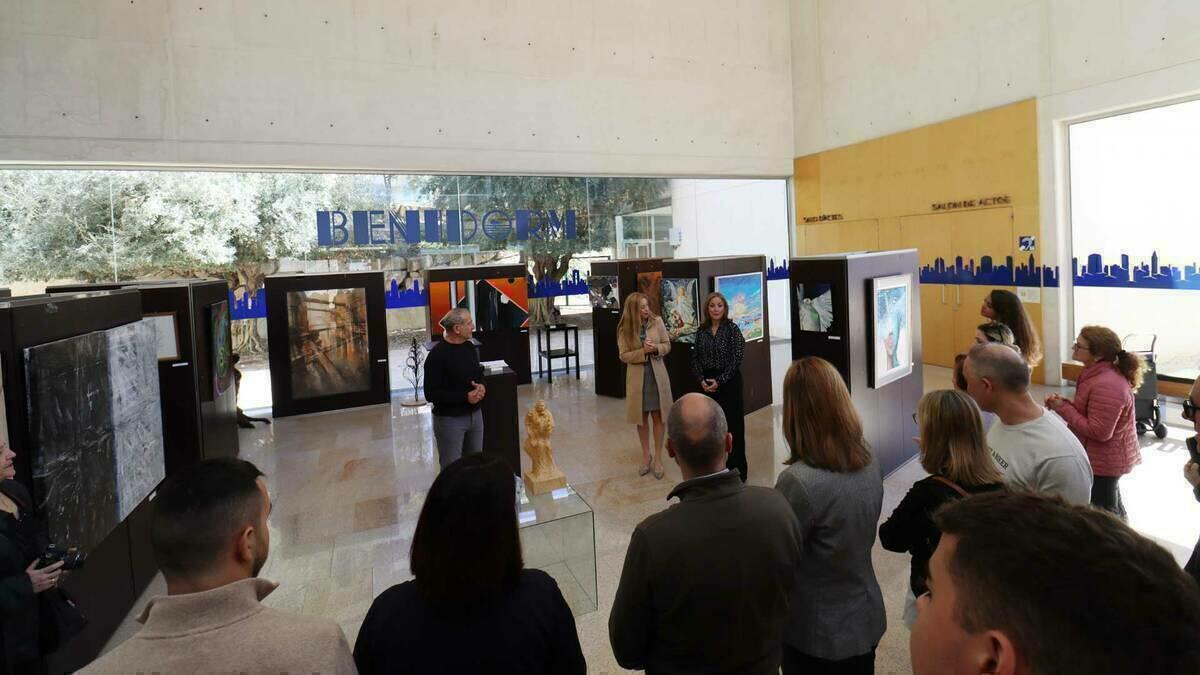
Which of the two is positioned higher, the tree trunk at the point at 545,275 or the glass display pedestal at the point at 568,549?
the tree trunk at the point at 545,275

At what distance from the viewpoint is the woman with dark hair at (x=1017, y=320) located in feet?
17.4

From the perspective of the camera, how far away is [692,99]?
1395cm

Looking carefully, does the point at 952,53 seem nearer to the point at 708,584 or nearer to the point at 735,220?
the point at 735,220

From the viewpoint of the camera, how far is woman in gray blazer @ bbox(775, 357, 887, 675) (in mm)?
2291

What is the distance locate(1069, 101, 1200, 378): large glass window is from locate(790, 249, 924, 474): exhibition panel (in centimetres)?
469

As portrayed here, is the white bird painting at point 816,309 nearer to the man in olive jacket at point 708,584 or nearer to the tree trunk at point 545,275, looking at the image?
the man in olive jacket at point 708,584

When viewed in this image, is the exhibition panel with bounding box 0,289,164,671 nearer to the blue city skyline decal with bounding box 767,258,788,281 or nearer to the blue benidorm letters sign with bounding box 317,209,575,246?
the blue benidorm letters sign with bounding box 317,209,575,246

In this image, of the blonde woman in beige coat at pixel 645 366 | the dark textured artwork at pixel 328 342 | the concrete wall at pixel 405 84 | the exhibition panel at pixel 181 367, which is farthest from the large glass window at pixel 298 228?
the blonde woman in beige coat at pixel 645 366

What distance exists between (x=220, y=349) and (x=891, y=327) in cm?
684

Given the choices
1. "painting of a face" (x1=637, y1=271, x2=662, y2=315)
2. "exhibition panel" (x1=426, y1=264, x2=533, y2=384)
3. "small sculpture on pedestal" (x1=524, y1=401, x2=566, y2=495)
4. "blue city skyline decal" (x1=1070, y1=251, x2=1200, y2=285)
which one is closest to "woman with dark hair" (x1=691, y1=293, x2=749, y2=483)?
"small sculpture on pedestal" (x1=524, y1=401, x2=566, y2=495)

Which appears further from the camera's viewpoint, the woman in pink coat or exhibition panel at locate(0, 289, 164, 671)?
the woman in pink coat

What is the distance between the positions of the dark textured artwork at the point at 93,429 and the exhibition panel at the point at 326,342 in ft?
18.8

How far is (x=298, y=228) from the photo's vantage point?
1163 cm

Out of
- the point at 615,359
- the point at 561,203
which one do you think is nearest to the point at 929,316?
the point at 615,359
